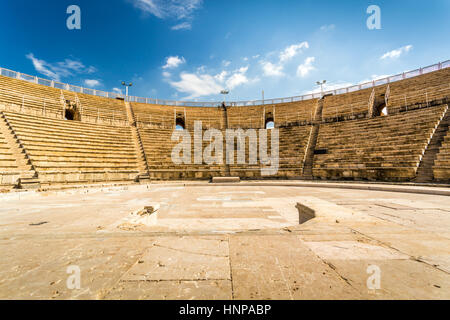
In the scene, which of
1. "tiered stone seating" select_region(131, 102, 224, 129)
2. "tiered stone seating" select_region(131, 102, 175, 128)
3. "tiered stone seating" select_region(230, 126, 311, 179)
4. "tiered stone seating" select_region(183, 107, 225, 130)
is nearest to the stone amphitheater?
"tiered stone seating" select_region(230, 126, 311, 179)

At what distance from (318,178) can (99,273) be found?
15.1m

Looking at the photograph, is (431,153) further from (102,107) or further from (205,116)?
(102,107)

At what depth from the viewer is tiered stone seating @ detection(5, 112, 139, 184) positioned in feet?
38.4

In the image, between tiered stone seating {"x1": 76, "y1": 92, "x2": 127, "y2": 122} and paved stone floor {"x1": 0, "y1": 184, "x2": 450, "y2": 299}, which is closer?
paved stone floor {"x1": 0, "y1": 184, "x2": 450, "y2": 299}

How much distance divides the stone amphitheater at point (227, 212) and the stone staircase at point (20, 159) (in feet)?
0.24

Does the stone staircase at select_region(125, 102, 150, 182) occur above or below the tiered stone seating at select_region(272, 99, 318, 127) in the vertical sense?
below

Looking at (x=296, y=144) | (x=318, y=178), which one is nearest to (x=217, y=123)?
(x=296, y=144)

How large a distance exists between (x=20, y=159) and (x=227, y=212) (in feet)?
42.8

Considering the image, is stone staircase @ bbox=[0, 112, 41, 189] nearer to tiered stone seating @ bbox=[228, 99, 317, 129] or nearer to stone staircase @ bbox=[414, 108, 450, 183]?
tiered stone seating @ bbox=[228, 99, 317, 129]

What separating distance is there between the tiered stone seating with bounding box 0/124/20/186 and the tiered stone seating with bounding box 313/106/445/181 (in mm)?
18384

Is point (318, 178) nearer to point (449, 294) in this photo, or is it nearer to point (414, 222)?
point (414, 222)

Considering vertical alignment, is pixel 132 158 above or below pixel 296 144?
below

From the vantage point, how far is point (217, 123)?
2270 centimetres

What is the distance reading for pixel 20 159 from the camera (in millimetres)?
10930
